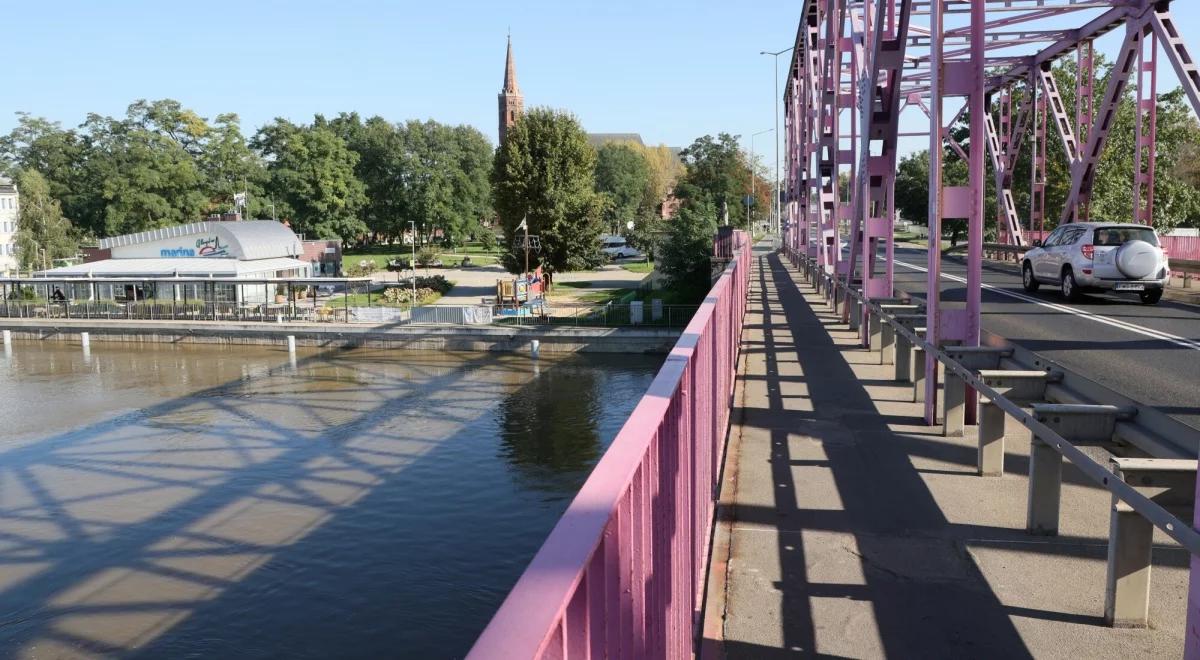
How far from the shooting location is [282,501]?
27250 millimetres

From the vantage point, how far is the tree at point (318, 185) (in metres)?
97.4

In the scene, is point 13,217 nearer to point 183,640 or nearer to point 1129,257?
point 183,640

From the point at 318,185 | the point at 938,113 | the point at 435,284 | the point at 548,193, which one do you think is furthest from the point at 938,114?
the point at 318,185

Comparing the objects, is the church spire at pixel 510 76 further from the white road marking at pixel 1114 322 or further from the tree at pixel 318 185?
the white road marking at pixel 1114 322

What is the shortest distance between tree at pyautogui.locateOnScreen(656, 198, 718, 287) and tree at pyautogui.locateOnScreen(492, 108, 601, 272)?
29.2 feet

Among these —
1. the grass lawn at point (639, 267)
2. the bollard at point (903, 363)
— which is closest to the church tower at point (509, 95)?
the grass lawn at point (639, 267)

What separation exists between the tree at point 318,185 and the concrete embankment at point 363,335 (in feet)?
125

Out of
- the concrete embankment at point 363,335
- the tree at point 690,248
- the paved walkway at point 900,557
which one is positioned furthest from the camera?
the tree at point 690,248

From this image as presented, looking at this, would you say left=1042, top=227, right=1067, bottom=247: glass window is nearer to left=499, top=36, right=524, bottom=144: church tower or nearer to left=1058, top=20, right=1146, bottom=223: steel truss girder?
left=1058, top=20, right=1146, bottom=223: steel truss girder

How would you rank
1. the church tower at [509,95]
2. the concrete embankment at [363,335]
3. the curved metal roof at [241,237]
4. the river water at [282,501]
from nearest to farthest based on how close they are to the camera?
1. the river water at [282,501]
2. the concrete embankment at [363,335]
3. the curved metal roof at [241,237]
4. the church tower at [509,95]

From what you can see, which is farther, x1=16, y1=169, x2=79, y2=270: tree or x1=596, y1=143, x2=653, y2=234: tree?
x1=596, y1=143, x2=653, y2=234: tree

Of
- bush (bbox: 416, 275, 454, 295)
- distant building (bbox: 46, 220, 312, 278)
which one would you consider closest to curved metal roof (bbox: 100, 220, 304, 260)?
→ distant building (bbox: 46, 220, 312, 278)

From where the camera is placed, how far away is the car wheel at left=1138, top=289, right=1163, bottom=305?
59.7ft

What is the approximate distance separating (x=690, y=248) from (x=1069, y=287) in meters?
41.2
